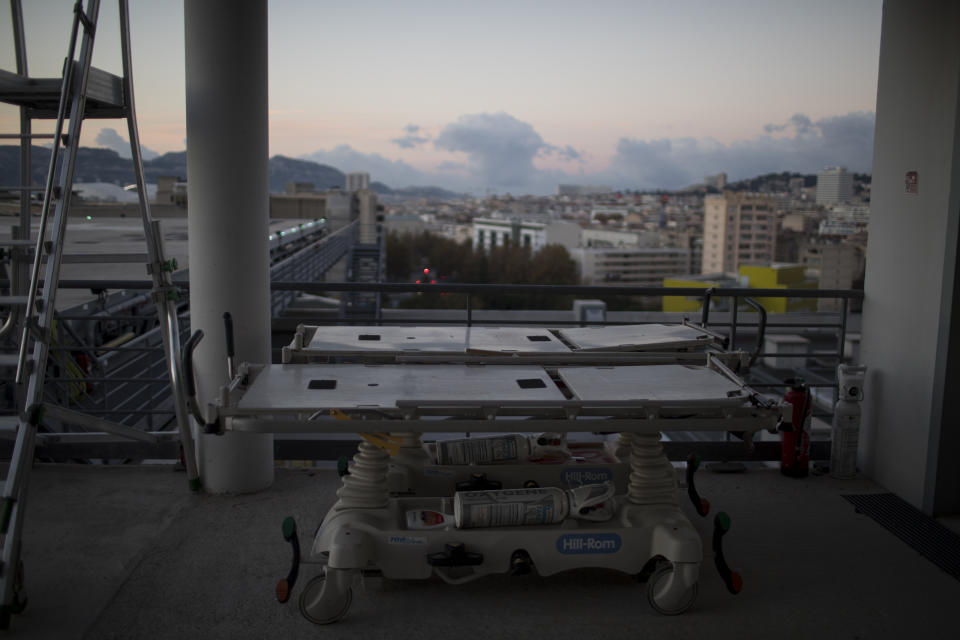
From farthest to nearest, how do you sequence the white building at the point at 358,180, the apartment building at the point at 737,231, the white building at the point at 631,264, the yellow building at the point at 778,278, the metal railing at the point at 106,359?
the white building at the point at 631,264 < the white building at the point at 358,180 < the apartment building at the point at 737,231 < the yellow building at the point at 778,278 < the metal railing at the point at 106,359

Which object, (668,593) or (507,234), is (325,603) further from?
(507,234)

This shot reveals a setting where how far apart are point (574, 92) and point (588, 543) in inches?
1435

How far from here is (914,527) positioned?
10.1ft

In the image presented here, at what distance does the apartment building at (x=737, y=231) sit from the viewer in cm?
2605

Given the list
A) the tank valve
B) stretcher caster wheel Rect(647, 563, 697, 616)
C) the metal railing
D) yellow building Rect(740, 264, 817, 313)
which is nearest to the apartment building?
yellow building Rect(740, 264, 817, 313)

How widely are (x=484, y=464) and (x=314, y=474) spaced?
3.76 ft

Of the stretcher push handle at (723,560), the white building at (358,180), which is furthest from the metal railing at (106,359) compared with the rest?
the white building at (358,180)

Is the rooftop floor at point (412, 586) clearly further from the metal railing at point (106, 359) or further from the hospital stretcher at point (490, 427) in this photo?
the metal railing at point (106, 359)

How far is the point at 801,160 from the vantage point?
35.9 meters

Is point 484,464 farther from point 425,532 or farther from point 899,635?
point 899,635

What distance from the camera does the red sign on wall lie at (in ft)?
10.7

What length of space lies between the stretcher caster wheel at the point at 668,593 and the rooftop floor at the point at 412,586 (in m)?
0.03

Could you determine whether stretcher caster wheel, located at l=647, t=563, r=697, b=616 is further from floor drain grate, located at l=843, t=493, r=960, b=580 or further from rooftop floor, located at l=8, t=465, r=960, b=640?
floor drain grate, located at l=843, t=493, r=960, b=580

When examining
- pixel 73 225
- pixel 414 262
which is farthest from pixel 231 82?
pixel 414 262
